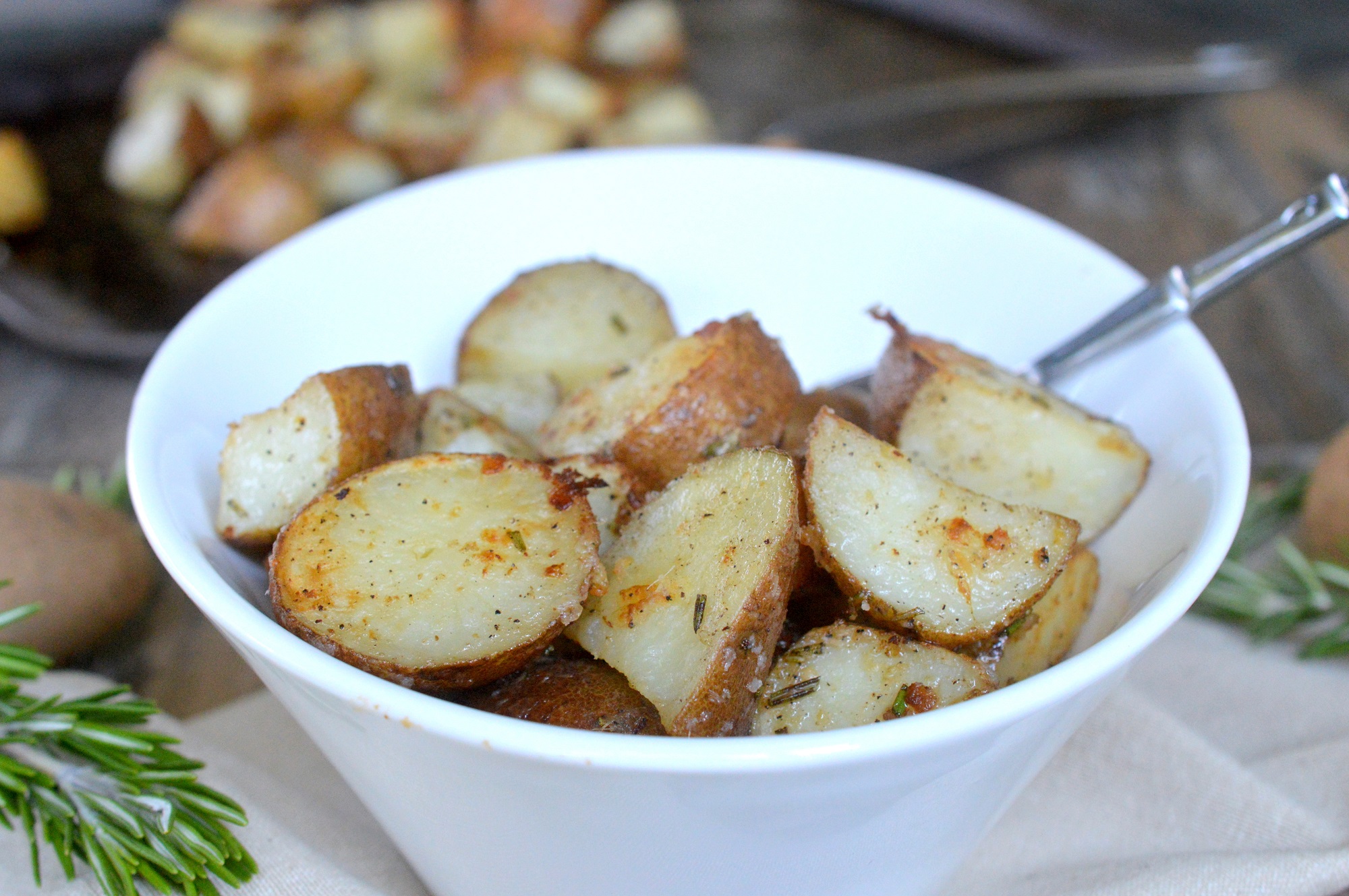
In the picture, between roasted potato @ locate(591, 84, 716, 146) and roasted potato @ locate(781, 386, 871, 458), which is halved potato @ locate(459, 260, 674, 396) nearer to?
roasted potato @ locate(781, 386, 871, 458)

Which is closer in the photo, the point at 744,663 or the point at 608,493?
the point at 744,663

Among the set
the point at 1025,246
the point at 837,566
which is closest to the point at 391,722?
the point at 837,566

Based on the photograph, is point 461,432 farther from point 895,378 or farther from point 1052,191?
point 1052,191

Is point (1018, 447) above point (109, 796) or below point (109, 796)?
above

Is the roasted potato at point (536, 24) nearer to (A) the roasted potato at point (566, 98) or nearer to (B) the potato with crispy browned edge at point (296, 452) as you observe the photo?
(A) the roasted potato at point (566, 98)

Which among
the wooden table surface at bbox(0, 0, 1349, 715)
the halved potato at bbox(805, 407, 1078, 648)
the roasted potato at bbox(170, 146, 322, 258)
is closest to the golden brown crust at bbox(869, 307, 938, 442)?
the halved potato at bbox(805, 407, 1078, 648)

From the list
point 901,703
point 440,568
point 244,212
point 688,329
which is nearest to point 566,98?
point 244,212

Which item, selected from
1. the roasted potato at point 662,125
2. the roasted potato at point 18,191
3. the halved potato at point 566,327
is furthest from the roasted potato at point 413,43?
the halved potato at point 566,327
